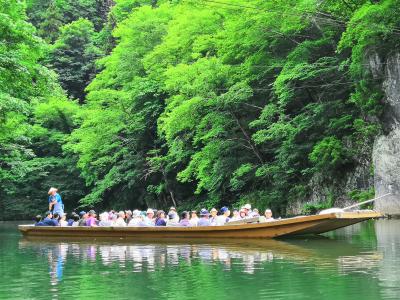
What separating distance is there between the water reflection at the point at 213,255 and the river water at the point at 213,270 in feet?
0.07

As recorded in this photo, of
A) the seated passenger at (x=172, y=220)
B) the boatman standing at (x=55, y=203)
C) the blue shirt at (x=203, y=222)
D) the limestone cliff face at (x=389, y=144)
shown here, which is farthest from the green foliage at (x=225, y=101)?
the blue shirt at (x=203, y=222)

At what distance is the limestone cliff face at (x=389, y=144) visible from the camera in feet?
82.3

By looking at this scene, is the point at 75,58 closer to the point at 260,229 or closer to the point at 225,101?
the point at 225,101

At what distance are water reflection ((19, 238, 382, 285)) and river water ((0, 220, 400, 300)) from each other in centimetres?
2

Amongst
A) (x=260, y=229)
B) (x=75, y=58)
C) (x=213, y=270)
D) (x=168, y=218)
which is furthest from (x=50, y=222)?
(x=75, y=58)

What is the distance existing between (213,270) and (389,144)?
15.5 m

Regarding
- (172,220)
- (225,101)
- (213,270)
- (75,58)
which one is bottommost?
(213,270)

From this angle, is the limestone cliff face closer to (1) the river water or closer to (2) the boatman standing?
(1) the river water

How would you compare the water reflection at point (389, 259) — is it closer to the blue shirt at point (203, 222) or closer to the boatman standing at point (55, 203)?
the blue shirt at point (203, 222)

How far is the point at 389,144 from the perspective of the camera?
25672mm

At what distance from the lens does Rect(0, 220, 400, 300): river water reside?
9.80m

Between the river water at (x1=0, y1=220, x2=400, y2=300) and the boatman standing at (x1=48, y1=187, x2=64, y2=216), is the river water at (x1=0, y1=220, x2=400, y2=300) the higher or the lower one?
the lower one

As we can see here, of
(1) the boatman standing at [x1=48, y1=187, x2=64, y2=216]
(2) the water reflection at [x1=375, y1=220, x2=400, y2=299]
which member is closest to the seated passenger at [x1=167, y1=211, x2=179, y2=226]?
(1) the boatman standing at [x1=48, y1=187, x2=64, y2=216]

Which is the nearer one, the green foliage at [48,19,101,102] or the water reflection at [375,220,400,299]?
the water reflection at [375,220,400,299]
